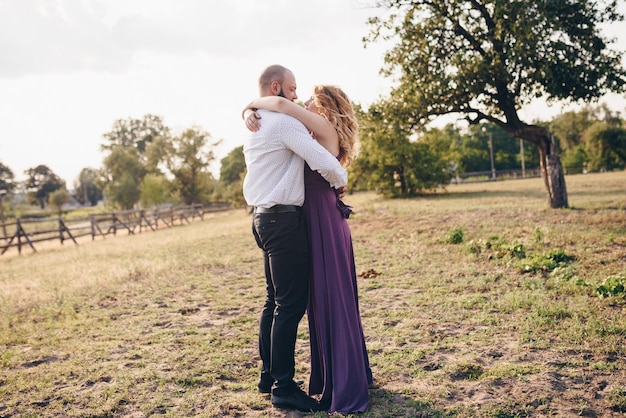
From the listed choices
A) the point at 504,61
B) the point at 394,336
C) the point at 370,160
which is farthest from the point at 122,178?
the point at 394,336

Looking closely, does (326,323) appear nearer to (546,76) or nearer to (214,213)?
(546,76)

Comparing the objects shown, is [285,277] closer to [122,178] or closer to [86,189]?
[122,178]

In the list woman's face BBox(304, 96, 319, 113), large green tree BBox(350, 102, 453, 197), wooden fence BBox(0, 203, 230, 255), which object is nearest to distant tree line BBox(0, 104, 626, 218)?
large green tree BBox(350, 102, 453, 197)

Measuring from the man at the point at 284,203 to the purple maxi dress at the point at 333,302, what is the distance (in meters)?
0.08

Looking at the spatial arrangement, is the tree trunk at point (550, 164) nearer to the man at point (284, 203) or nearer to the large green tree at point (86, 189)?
the man at point (284, 203)

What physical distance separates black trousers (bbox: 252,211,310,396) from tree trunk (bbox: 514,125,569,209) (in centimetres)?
1235

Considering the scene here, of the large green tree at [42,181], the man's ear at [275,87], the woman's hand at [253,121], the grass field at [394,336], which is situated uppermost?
the large green tree at [42,181]

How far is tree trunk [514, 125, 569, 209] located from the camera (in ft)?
43.8

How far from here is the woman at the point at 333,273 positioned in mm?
2949

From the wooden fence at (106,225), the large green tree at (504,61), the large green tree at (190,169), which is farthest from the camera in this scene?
the large green tree at (190,169)

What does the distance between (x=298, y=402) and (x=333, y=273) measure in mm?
842

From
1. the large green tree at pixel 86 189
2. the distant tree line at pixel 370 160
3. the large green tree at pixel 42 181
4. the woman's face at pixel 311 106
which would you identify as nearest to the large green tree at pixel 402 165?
the distant tree line at pixel 370 160

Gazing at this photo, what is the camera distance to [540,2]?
36.7 feet

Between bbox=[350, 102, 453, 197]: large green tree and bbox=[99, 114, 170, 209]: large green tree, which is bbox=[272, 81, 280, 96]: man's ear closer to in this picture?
bbox=[350, 102, 453, 197]: large green tree
